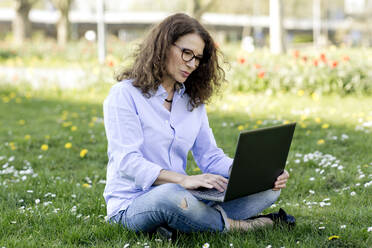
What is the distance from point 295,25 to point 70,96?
1658 inches

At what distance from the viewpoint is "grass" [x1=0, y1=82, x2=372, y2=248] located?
2744 mm

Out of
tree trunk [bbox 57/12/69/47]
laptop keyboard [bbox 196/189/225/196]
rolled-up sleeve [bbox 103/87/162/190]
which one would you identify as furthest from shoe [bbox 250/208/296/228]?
tree trunk [bbox 57/12/69/47]

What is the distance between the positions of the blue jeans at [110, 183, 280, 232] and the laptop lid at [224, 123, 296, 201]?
17cm

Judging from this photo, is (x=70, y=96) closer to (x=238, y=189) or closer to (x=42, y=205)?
(x=42, y=205)

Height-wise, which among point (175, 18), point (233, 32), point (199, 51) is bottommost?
point (233, 32)

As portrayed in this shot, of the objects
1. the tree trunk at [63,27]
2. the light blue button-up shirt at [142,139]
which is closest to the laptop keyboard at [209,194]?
the light blue button-up shirt at [142,139]

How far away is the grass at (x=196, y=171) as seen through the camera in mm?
2744

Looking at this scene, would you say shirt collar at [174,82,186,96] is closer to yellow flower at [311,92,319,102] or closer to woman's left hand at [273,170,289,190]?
woman's left hand at [273,170,289,190]

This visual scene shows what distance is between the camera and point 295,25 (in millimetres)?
48094

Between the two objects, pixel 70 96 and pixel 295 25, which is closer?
pixel 70 96

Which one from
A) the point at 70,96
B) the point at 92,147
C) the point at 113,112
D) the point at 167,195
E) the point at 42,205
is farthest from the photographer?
the point at 70,96

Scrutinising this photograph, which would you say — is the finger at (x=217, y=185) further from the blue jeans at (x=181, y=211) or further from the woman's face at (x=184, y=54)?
the woman's face at (x=184, y=54)

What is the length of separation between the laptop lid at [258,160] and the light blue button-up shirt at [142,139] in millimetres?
366

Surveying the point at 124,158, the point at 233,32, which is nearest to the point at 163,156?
the point at 124,158
